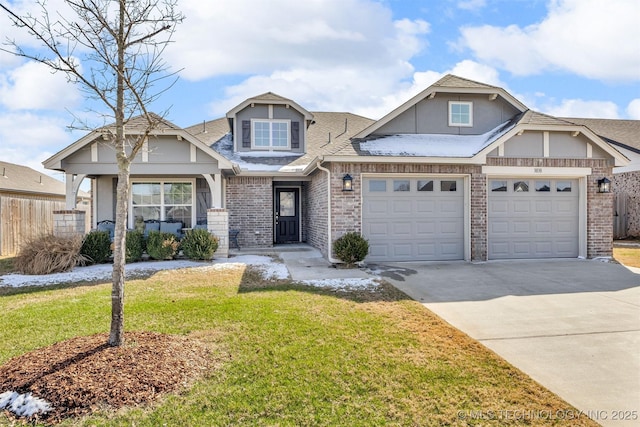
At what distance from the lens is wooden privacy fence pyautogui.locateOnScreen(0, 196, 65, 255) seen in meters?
14.1

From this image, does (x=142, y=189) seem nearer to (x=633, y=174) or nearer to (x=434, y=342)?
(x=434, y=342)

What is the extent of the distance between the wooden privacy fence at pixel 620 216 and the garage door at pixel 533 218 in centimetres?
858

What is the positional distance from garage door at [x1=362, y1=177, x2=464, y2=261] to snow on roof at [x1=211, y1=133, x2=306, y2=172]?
3.95m

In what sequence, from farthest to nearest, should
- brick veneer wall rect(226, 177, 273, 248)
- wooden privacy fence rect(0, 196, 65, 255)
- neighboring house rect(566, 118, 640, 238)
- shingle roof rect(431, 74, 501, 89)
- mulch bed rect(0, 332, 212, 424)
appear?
neighboring house rect(566, 118, 640, 238) → wooden privacy fence rect(0, 196, 65, 255) → brick veneer wall rect(226, 177, 273, 248) → shingle roof rect(431, 74, 501, 89) → mulch bed rect(0, 332, 212, 424)

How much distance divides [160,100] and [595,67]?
41.3ft

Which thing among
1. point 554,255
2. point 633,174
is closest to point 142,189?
point 554,255

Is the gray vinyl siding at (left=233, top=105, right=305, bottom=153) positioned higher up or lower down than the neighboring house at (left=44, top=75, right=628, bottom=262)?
higher up

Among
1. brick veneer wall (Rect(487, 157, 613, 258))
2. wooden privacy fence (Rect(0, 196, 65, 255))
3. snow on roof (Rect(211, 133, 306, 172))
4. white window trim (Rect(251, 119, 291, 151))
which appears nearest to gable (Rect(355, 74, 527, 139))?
brick veneer wall (Rect(487, 157, 613, 258))

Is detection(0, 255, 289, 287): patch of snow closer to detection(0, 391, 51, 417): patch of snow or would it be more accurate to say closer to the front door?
the front door

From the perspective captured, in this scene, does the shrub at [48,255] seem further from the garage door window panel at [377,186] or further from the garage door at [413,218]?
the garage door window panel at [377,186]

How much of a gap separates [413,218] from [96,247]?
343 inches

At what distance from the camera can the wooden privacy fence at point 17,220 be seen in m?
14.1

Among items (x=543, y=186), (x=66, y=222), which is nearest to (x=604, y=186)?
(x=543, y=186)

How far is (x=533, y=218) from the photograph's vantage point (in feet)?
34.9
